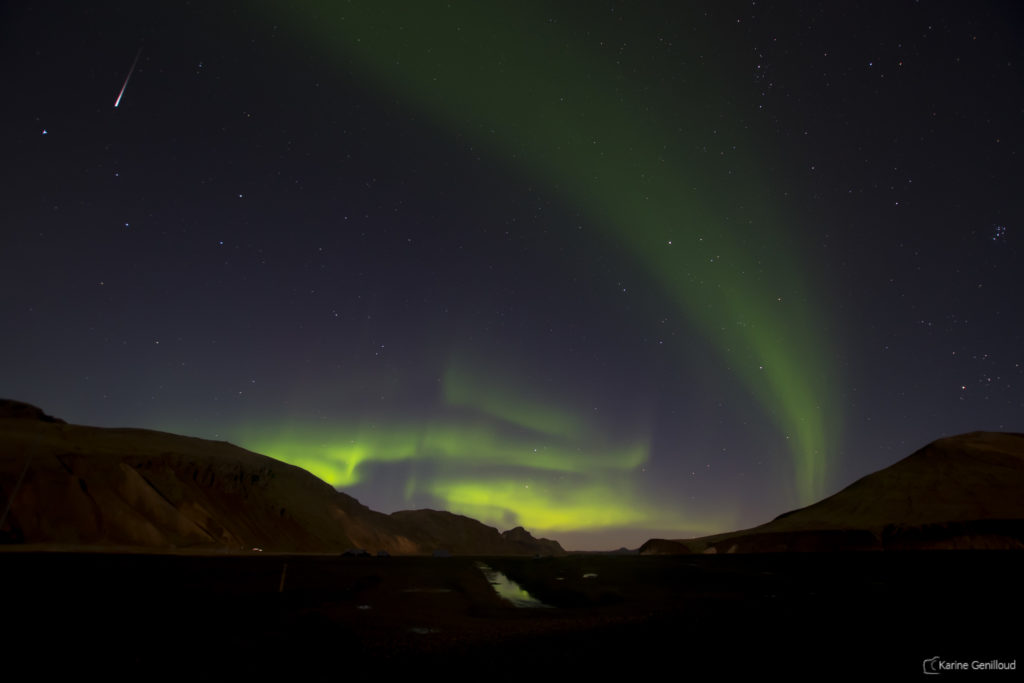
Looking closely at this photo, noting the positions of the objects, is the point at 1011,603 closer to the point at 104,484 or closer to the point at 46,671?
the point at 46,671

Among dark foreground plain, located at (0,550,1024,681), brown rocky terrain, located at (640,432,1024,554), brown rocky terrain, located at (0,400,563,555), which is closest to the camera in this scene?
dark foreground plain, located at (0,550,1024,681)

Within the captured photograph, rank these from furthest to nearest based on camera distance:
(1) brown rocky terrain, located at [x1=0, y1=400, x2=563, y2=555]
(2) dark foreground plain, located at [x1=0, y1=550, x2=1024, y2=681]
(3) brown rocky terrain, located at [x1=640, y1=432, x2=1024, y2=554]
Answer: (3) brown rocky terrain, located at [x1=640, y1=432, x2=1024, y2=554] → (1) brown rocky terrain, located at [x1=0, y1=400, x2=563, y2=555] → (2) dark foreground plain, located at [x1=0, y1=550, x2=1024, y2=681]

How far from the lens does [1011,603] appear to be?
894 inches

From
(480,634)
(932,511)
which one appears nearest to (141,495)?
(480,634)

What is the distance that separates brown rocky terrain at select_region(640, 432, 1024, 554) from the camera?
141 metres

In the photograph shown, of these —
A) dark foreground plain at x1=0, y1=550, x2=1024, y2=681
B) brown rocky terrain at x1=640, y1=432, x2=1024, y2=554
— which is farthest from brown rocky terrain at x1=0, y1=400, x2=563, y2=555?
brown rocky terrain at x1=640, y1=432, x2=1024, y2=554

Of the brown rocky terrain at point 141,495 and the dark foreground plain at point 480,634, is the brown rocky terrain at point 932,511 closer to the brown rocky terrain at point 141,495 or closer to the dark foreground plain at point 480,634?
the brown rocky terrain at point 141,495

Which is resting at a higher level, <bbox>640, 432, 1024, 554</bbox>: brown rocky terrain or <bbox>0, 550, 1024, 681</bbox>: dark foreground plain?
<bbox>640, 432, 1024, 554</bbox>: brown rocky terrain

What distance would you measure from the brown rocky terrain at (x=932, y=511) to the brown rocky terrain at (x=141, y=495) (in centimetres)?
14869

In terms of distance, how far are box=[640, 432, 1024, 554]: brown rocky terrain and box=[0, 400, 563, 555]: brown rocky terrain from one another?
14869 centimetres

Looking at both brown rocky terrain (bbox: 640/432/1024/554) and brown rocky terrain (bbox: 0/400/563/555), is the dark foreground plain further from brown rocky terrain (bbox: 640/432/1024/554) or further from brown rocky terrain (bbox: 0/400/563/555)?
brown rocky terrain (bbox: 640/432/1024/554)

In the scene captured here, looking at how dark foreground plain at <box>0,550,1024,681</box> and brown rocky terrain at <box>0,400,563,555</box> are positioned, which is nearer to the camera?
dark foreground plain at <box>0,550,1024,681</box>

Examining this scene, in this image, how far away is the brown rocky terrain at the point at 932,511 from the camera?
141 metres

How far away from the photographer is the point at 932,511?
527 ft
